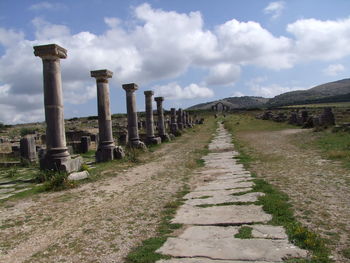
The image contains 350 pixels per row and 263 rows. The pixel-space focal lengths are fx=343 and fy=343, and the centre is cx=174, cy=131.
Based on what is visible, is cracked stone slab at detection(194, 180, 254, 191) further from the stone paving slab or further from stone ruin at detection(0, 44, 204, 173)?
stone ruin at detection(0, 44, 204, 173)

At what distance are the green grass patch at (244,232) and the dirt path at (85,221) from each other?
1261 mm

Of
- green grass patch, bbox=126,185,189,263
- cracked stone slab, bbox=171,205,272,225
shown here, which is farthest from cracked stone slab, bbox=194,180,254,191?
green grass patch, bbox=126,185,189,263

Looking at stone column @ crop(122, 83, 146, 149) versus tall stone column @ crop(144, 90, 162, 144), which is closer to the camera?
stone column @ crop(122, 83, 146, 149)

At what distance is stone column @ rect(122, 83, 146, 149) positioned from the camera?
1772cm

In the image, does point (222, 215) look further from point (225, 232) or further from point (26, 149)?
point (26, 149)

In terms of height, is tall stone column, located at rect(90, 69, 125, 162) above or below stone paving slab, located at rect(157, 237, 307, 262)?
above

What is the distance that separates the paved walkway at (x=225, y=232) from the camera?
3828mm

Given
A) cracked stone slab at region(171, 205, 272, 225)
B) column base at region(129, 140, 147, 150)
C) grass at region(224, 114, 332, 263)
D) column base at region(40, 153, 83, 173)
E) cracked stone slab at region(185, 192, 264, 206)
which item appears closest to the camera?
grass at region(224, 114, 332, 263)

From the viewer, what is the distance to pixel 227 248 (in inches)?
160

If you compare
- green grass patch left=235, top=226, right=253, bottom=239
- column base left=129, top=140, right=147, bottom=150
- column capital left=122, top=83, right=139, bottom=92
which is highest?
column capital left=122, top=83, right=139, bottom=92

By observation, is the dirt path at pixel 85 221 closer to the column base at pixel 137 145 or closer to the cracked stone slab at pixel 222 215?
the cracked stone slab at pixel 222 215

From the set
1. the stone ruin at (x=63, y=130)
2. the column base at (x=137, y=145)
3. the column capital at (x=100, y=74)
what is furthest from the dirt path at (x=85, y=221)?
the column base at (x=137, y=145)

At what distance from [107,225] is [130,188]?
9.82 ft

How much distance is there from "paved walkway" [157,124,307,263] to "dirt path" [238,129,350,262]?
0.57 meters
